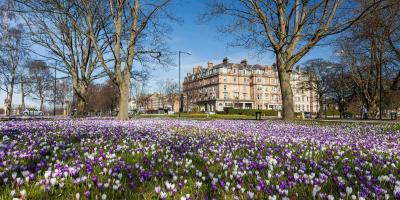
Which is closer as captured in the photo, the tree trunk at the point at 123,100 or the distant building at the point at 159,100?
the tree trunk at the point at 123,100

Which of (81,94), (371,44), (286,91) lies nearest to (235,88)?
(371,44)

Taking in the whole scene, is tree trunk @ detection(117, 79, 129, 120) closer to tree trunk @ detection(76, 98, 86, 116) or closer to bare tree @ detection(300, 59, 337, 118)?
tree trunk @ detection(76, 98, 86, 116)

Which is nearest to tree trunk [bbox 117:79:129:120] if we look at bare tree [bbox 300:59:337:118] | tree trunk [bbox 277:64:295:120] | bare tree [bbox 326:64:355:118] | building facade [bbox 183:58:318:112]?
tree trunk [bbox 277:64:295:120]

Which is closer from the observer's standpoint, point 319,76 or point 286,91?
point 286,91

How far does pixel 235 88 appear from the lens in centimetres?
10475

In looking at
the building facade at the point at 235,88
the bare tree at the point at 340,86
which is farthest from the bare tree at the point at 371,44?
the building facade at the point at 235,88

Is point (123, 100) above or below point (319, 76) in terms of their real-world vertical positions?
below

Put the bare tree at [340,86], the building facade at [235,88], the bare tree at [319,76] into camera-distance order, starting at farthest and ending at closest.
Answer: the building facade at [235,88] → the bare tree at [319,76] → the bare tree at [340,86]

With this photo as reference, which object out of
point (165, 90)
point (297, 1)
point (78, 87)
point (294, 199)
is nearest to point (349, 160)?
point (294, 199)

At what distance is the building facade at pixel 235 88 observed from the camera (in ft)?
334

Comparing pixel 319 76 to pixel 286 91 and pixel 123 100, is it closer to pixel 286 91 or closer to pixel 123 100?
pixel 286 91

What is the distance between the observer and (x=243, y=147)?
5.71m

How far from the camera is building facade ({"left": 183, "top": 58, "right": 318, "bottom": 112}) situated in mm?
101938

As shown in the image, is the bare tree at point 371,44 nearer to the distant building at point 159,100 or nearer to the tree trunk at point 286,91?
the tree trunk at point 286,91
